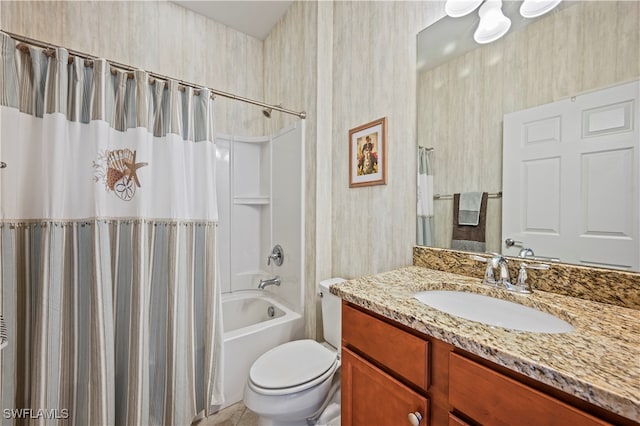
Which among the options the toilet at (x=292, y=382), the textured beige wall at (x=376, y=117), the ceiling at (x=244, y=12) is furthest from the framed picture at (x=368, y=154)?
the ceiling at (x=244, y=12)

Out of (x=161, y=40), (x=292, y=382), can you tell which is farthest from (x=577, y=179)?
(x=161, y=40)

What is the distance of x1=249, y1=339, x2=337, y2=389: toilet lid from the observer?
3.78 feet

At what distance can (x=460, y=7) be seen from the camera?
112cm

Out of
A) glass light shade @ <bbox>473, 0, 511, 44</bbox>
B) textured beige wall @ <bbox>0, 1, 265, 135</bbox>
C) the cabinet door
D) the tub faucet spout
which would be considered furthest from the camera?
the tub faucet spout

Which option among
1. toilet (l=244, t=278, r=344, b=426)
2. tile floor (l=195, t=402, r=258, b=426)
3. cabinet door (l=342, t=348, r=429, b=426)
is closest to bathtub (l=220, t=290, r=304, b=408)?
tile floor (l=195, t=402, r=258, b=426)

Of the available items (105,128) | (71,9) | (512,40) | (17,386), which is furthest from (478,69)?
(71,9)

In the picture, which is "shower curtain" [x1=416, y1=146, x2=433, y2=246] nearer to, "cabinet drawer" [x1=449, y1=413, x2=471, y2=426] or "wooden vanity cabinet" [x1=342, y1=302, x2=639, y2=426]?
"wooden vanity cabinet" [x1=342, y1=302, x2=639, y2=426]

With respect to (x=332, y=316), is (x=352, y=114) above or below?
above

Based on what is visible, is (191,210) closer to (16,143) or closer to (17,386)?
(16,143)

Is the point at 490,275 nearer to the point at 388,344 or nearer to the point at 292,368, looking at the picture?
the point at 388,344

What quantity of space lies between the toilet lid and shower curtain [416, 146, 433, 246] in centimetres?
80

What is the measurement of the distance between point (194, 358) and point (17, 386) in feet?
2.29

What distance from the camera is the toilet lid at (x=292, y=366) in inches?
45.4

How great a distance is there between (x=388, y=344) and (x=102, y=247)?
131 cm
